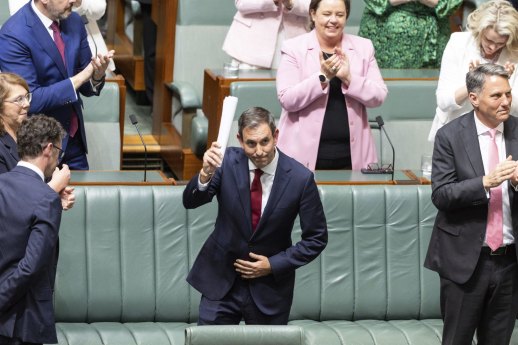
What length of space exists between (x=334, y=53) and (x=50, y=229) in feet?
4.65

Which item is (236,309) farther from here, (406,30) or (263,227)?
(406,30)

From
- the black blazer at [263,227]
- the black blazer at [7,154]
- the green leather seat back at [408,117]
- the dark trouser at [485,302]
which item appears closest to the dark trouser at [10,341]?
the black blazer at [7,154]

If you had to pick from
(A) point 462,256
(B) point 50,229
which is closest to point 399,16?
(A) point 462,256

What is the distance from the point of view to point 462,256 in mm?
3441

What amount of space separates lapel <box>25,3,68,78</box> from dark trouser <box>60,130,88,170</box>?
0.27 m

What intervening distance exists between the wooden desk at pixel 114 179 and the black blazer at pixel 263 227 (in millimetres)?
653

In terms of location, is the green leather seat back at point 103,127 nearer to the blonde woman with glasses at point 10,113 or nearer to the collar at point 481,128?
the blonde woman with glasses at point 10,113

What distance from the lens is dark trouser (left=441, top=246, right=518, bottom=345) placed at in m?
3.46

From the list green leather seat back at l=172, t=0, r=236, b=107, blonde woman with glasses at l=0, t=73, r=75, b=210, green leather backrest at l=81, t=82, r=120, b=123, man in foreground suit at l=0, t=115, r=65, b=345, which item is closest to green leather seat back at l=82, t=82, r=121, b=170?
green leather backrest at l=81, t=82, r=120, b=123

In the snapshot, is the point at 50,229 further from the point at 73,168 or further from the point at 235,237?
the point at 73,168

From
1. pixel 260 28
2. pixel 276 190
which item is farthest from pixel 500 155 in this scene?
pixel 260 28

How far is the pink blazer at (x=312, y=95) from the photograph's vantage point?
4094 millimetres

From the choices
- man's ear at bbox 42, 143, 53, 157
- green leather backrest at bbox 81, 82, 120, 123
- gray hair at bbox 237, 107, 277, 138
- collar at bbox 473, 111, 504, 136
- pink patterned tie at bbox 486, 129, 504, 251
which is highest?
gray hair at bbox 237, 107, 277, 138

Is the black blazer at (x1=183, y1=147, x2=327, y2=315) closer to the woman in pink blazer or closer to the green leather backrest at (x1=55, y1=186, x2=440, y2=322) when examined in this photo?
the green leather backrest at (x1=55, y1=186, x2=440, y2=322)
